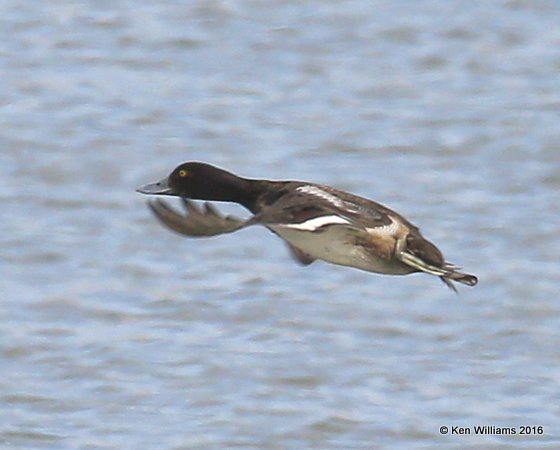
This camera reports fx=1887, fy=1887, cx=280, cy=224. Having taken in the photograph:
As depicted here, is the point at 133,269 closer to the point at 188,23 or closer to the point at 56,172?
the point at 56,172

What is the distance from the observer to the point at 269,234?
10.3 metres

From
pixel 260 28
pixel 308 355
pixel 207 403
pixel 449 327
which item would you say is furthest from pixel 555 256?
pixel 260 28

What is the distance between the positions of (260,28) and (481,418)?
6299 mm

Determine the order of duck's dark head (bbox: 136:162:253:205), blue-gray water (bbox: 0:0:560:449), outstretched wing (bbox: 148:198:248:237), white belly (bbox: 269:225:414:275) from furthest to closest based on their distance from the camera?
blue-gray water (bbox: 0:0:560:449)
duck's dark head (bbox: 136:162:253:205)
white belly (bbox: 269:225:414:275)
outstretched wing (bbox: 148:198:248:237)

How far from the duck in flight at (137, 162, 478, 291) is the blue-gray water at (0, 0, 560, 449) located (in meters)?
2.80

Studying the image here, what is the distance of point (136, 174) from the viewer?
37.4 ft

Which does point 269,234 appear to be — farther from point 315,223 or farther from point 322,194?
point 315,223

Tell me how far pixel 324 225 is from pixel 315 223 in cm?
3

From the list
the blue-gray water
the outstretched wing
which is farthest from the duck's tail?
the blue-gray water

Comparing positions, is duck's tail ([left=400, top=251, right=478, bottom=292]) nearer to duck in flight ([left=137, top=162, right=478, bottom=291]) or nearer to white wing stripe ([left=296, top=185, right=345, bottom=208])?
duck in flight ([left=137, top=162, right=478, bottom=291])

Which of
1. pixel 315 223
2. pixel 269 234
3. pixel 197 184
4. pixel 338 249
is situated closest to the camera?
pixel 315 223

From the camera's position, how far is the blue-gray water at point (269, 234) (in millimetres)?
8531

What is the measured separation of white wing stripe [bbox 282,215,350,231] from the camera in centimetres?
475

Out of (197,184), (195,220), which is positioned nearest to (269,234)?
(197,184)
